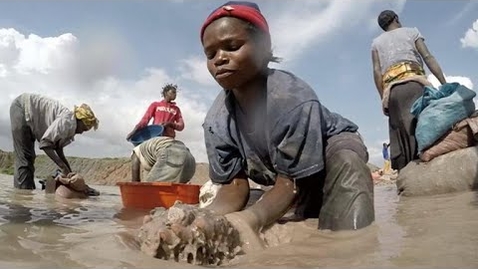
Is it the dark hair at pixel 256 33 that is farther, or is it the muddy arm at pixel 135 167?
the muddy arm at pixel 135 167

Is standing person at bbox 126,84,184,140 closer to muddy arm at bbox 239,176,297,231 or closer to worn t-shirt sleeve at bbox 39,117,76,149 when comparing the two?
worn t-shirt sleeve at bbox 39,117,76,149

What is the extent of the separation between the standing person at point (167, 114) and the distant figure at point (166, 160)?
108cm

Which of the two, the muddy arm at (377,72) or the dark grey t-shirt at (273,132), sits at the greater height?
the muddy arm at (377,72)

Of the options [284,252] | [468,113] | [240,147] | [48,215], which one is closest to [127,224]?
[48,215]

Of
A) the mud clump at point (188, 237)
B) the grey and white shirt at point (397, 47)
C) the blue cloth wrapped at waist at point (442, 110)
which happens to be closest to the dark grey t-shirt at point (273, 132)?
the mud clump at point (188, 237)

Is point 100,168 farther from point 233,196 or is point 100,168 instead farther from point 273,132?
point 273,132

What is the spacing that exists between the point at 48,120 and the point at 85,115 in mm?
534

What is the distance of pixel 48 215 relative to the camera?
3.11 metres

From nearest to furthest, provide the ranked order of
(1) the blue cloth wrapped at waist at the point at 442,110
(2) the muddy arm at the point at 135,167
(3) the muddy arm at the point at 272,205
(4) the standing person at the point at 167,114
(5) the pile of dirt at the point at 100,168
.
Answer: (3) the muddy arm at the point at 272,205 < (1) the blue cloth wrapped at waist at the point at 442,110 < (2) the muddy arm at the point at 135,167 < (4) the standing person at the point at 167,114 < (5) the pile of dirt at the point at 100,168

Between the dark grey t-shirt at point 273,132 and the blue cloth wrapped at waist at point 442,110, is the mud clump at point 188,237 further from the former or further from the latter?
the blue cloth wrapped at waist at point 442,110

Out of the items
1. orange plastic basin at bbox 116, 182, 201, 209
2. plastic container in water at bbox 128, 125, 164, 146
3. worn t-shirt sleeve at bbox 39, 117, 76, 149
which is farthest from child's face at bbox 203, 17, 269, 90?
worn t-shirt sleeve at bbox 39, 117, 76, 149

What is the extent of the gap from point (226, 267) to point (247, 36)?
1032mm

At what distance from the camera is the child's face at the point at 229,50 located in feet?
6.91

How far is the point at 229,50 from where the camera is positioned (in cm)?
212
